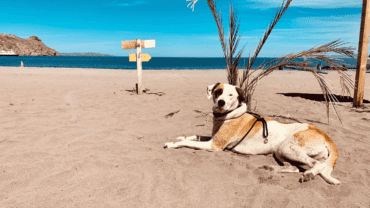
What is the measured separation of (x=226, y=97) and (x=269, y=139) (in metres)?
0.82

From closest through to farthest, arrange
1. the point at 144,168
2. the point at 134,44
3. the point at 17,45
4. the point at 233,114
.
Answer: the point at 144,168
the point at 233,114
the point at 134,44
the point at 17,45

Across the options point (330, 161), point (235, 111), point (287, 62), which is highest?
point (287, 62)

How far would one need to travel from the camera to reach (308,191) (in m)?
2.59

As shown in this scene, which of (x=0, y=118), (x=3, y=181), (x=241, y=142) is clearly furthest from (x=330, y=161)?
(x=0, y=118)

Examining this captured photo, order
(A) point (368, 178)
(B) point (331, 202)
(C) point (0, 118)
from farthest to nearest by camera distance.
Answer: (C) point (0, 118)
(A) point (368, 178)
(B) point (331, 202)

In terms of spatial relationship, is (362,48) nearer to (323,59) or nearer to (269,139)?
(323,59)

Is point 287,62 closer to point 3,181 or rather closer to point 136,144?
point 136,144

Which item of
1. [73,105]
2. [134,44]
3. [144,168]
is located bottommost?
[144,168]

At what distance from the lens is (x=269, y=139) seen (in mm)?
3215

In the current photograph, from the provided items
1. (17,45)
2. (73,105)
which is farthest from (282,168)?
(17,45)

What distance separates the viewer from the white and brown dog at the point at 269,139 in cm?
286

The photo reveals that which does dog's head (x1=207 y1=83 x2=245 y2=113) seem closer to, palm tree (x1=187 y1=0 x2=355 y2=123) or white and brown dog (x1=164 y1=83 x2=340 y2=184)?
white and brown dog (x1=164 y1=83 x2=340 y2=184)

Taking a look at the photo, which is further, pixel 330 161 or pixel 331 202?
pixel 330 161

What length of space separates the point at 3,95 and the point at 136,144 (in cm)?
649
